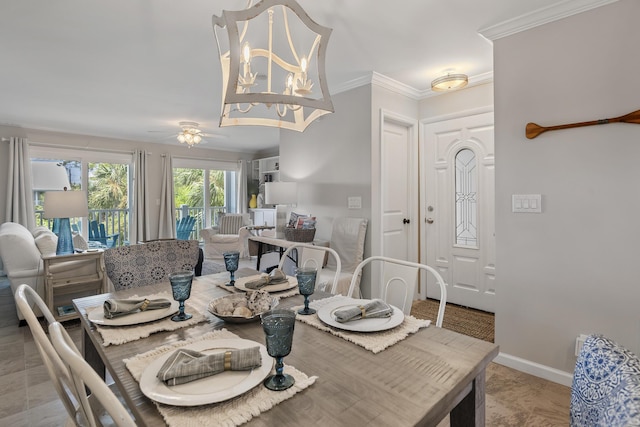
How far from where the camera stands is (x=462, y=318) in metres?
3.18

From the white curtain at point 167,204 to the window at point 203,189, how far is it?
0.23 m

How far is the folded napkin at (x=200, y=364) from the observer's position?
796 millimetres

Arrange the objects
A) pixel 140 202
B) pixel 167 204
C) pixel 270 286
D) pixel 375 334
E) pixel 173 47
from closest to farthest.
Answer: pixel 375 334 → pixel 270 286 → pixel 173 47 → pixel 140 202 → pixel 167 204

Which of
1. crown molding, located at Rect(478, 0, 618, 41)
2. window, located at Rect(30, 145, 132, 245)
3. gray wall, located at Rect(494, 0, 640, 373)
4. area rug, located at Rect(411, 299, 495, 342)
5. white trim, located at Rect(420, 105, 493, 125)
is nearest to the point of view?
gray wall, located at Rect(494, 0, 640, 373)

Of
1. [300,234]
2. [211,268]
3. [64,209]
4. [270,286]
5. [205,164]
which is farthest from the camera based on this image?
[205,164]

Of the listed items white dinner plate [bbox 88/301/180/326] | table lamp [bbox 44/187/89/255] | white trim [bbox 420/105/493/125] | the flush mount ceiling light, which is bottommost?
white dinner plate [bbox 88/301/180/326]

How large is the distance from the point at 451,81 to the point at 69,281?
13.4 feet

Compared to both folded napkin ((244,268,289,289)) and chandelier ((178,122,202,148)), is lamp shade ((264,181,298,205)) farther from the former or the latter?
chandelier ((178,122,202,148))

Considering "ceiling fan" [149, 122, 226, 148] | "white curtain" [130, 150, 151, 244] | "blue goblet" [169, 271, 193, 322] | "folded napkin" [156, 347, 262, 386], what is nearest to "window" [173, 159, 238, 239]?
"white curtain" [130, 150, 151, 244]

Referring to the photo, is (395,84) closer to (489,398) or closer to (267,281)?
(267,281)

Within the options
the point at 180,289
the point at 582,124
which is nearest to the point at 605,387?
the point at 180,289

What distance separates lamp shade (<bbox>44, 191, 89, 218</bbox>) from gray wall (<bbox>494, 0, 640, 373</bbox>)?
3.68 meters

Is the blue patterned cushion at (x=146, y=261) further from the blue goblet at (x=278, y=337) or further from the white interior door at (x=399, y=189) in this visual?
the white interior door at (x=399, y=189)

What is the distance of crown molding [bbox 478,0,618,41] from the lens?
1.97 meters
